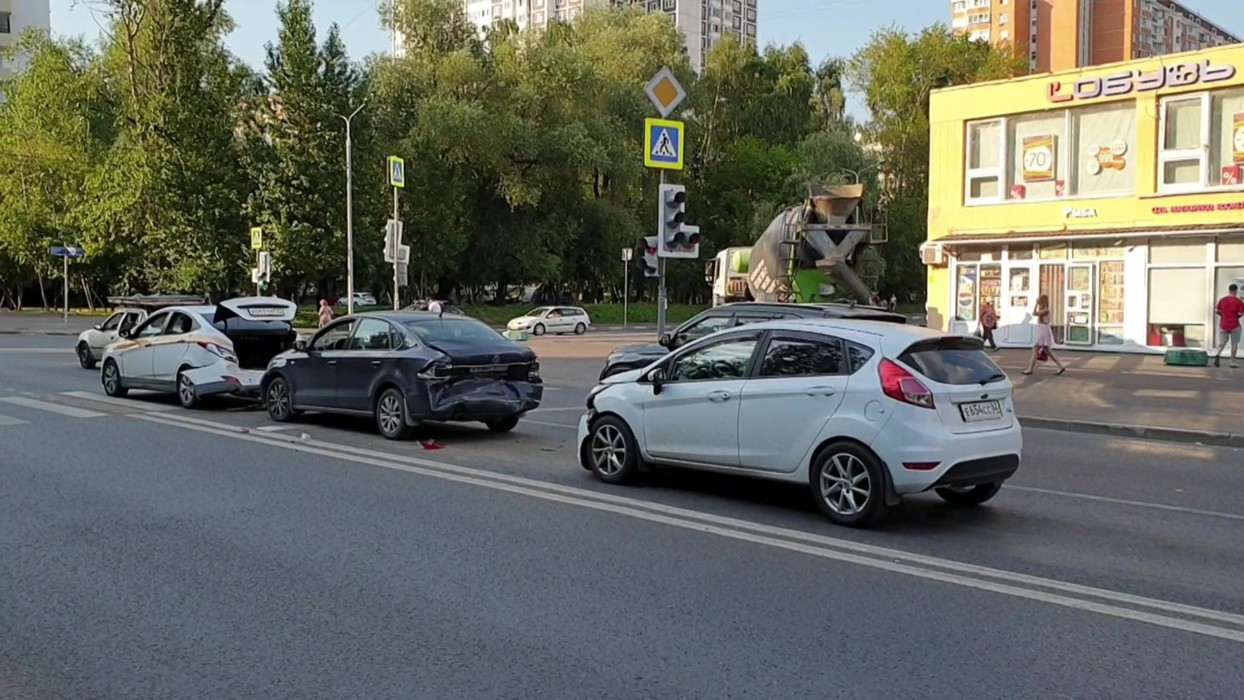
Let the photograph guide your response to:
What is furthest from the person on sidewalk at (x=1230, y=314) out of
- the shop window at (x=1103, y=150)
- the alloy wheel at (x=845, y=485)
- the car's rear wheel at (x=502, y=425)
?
the alloy wheel at (x=845, y=485)

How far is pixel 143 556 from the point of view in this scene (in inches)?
264

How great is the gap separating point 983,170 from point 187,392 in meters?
22.8

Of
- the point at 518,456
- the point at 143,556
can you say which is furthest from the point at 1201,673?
the point at 518,456

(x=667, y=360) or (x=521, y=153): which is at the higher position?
(x=521, y=153)

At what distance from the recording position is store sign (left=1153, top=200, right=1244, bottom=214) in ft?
82.3

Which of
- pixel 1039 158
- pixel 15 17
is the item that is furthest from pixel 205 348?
pixel 15 17

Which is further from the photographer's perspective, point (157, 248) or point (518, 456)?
point (157, 248)

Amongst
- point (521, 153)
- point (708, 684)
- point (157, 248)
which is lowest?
point (708, 684)

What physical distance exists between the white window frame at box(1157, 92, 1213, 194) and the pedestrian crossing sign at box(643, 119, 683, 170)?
15.5 metres

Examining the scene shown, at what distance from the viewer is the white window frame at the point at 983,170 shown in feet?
95.8

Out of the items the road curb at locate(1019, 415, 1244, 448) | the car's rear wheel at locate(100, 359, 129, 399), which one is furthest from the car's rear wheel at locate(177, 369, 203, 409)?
the road curb at locate(1019, 415, 1244, 448)

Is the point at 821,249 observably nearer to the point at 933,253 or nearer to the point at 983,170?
the point at 933,253

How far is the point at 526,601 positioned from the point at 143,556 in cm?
271

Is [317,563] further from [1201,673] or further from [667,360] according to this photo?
[1201,673]
